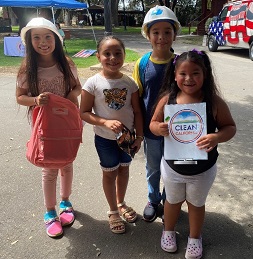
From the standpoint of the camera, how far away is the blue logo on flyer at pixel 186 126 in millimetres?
1894

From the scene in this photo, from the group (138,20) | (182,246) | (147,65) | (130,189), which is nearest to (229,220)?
(182,246)

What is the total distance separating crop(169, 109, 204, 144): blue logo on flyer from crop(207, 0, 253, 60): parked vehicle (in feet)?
32.8

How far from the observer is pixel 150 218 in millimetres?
2650

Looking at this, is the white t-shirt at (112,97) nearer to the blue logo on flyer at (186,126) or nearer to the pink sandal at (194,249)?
the blue logo on flyer at (186,126)

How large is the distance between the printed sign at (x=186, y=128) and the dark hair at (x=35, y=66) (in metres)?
0.87

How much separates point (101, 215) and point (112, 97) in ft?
3.71

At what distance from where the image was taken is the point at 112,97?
2.22 metres

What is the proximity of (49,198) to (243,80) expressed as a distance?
22.1 feet

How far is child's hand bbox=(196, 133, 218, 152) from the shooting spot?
6.11 feet

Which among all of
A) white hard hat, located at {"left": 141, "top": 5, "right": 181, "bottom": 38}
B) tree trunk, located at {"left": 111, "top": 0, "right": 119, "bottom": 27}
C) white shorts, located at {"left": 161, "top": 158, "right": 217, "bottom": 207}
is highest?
tree trunk, located at {"left": 111, "top": 0, "right": 119, "bottom": 27}

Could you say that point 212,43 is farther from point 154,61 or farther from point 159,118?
point 159,118

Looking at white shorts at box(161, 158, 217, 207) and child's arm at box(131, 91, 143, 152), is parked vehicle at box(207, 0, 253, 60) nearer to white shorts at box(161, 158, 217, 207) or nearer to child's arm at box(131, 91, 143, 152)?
child's arm at box(131, 91, 143, 152)

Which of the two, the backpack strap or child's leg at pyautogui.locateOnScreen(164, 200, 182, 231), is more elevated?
the backpack strap

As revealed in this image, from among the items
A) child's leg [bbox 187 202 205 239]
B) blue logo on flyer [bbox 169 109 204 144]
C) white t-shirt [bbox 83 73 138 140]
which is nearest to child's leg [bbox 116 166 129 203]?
white t-shirt [bbox 83 73 138 140]
